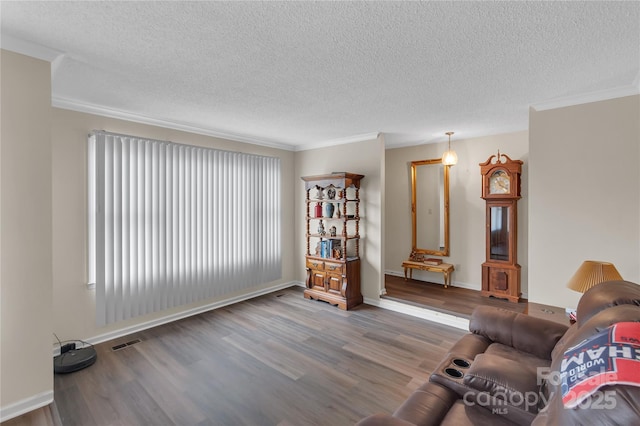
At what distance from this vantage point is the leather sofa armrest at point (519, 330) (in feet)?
6.69

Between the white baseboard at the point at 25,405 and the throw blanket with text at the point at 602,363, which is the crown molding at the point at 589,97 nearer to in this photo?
the throw blanket with text at the point at 602,363

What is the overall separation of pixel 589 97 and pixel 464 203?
2.33 meters

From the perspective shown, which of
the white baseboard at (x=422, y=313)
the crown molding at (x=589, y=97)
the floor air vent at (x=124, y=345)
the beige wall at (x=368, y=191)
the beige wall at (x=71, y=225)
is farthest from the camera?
the beige wall at (x=368, y=191)

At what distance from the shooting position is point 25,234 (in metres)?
2.12

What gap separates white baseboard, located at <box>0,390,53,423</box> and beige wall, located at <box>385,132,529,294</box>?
16.5 ft

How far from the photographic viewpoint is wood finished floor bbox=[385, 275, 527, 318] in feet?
13.0

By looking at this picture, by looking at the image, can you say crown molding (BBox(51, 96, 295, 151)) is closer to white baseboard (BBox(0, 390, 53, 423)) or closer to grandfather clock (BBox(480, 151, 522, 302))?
white baseboard (BBox(0, 390, 53, 423))

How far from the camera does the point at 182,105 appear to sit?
3176 mm

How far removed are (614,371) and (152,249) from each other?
4056 mm

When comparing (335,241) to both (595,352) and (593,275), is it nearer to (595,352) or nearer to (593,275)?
(593,275)

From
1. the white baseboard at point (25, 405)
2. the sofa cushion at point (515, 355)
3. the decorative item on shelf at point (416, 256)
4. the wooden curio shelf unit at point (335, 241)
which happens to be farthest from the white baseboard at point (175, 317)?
the sofa cushion at point (515, 355)

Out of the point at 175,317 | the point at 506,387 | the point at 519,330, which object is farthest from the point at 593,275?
the point at 175,317

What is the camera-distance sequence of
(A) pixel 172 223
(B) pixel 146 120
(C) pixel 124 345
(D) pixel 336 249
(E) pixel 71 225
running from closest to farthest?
(E) pixel 71 225
(C) pixel 124 345
(B) pixel 146 120
(A) pixel 172 223
(D) pixel 336 249

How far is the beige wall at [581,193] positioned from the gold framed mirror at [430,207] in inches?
77.5
